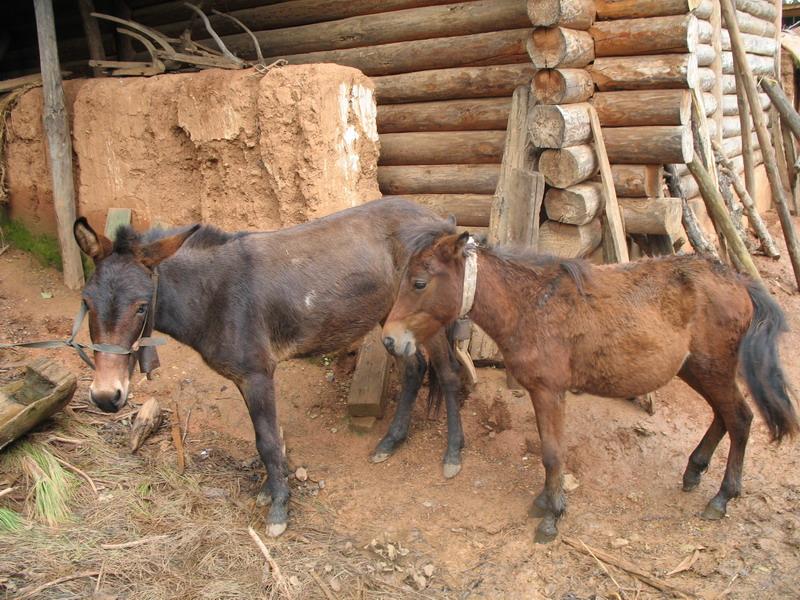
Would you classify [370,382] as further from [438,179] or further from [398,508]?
[438,179]

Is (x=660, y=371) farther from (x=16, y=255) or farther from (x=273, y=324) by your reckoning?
(x=16, y=255)

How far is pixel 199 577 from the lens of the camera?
3.87 m

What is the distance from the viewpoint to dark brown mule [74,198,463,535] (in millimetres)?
3887

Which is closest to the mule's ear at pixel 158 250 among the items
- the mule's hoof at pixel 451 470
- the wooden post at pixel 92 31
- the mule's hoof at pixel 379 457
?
the mule's hoof at pixel 379 457

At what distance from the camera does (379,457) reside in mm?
5230

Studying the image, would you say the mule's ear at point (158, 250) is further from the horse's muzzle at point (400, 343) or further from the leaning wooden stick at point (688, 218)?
the leaning wooden stick at point (688, 218)

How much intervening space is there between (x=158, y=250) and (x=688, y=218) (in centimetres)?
500

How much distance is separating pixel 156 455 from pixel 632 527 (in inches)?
135

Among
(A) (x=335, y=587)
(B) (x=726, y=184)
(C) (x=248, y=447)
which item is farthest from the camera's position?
(B) (x=726, y=184)

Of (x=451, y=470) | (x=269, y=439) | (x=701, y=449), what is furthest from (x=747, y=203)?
(x=269, y=439)

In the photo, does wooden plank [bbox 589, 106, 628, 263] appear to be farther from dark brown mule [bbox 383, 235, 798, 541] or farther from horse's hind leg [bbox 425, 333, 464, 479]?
horse's hind leg [bbox 425, 333, 464, 479]

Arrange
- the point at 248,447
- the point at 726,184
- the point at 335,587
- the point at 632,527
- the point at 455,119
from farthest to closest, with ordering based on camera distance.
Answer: the point at 726,184, the point at 455,119, the point at 248,447, the point at 632,527, the point at 335,587

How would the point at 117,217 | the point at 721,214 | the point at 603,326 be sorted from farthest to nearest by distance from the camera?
1. the point at 117,217
2. the point at 721,214
3. the point at 603,326

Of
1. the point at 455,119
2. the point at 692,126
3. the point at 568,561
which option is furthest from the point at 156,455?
the point at 692,126
